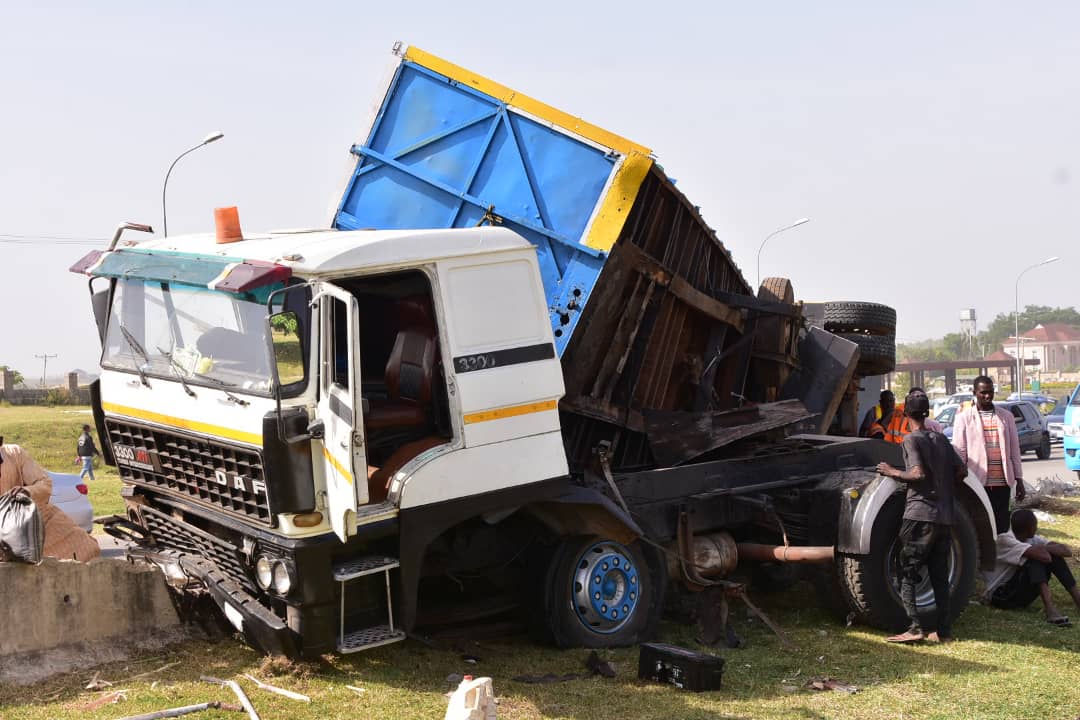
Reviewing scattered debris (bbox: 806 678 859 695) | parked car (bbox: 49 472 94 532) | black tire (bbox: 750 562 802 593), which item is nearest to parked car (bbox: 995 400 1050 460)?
black tire (bbox: 750 562 802 593)

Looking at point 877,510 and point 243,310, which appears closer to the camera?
point 243,310

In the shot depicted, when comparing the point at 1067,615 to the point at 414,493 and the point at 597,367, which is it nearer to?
the point at 597,367

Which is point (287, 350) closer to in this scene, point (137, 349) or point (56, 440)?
point (137, 349)

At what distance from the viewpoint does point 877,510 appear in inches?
306

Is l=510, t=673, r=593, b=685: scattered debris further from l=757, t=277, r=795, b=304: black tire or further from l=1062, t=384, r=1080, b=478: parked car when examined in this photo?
l=1062, t=384, r=1080, b=478: parked car

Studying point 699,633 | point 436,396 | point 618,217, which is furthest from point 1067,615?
point 436,396

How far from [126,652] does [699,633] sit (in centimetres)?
358

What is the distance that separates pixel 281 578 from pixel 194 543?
3.13 ft

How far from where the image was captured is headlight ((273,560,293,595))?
5.83 meters

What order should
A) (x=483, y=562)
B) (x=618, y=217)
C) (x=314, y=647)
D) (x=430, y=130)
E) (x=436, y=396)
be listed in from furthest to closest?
(x=430, y=130) → (x=618, y=217) → (x=483, y=562) → (x=436, y=396) → (x=314, y=647)

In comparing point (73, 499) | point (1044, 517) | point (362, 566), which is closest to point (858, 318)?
point (1044, 517)

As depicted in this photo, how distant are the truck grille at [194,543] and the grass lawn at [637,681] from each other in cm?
53

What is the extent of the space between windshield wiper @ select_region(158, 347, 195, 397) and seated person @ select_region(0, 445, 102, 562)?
1.55m

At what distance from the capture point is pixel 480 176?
792 cm
